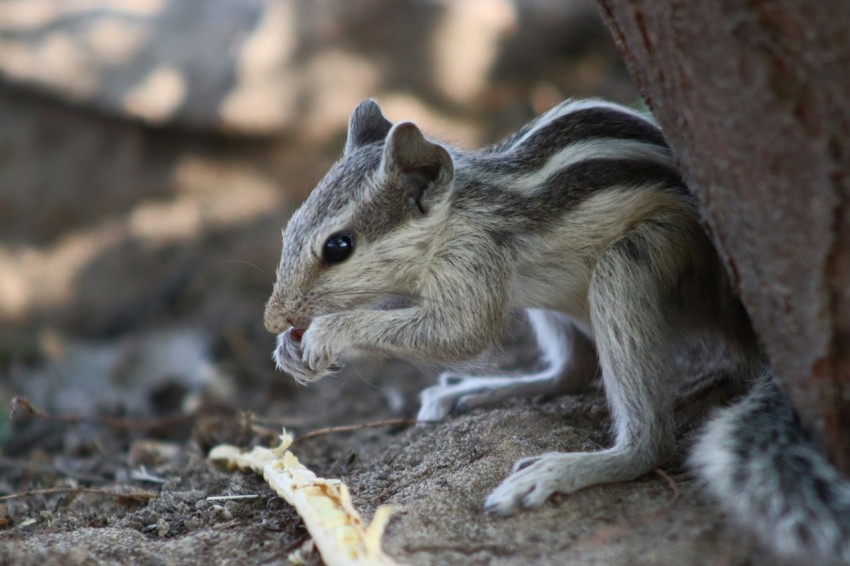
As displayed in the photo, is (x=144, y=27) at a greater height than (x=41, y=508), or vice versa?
(x=144, y=27)

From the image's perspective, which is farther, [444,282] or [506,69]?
[506,69]

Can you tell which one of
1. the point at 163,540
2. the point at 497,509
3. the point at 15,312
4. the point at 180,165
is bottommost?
the point at 497,509

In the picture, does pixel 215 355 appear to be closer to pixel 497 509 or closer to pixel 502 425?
pixel 502 425

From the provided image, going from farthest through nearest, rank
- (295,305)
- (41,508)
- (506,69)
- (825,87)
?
(506,69), (41,508), (295,305), (825,87)

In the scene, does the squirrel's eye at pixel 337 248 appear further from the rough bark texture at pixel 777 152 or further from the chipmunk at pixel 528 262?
the rough bark texture at pixel 777 152

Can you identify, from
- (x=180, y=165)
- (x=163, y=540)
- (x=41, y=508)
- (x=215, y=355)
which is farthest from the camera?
(x=180, y=165)

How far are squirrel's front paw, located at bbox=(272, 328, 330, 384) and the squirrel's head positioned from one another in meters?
0.09

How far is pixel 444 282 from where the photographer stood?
3379mm

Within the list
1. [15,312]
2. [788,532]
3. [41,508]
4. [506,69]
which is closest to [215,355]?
[15,312]

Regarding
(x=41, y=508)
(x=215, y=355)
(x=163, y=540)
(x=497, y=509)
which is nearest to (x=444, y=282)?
(x=497, y=509)

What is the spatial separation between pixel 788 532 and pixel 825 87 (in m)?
1.13

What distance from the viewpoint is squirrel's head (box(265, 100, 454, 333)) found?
3348 mm

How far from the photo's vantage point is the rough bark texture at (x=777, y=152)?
2258 millimetres

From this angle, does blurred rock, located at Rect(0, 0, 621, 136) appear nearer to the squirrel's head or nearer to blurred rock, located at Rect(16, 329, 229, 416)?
blurred rock, located at Rect(16, 329, 229, 416)
